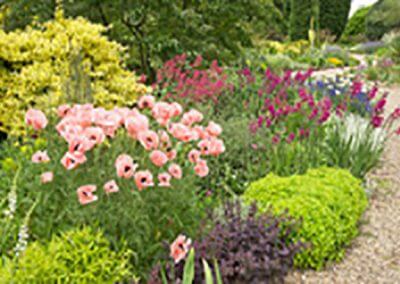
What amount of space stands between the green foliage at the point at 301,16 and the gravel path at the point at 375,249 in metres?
20.0

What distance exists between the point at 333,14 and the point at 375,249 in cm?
2295

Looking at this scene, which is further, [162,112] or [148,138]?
[162,112]

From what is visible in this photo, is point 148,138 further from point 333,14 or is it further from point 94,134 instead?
point 333,14

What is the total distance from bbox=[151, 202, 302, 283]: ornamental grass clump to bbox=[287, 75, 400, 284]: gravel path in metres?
0.44

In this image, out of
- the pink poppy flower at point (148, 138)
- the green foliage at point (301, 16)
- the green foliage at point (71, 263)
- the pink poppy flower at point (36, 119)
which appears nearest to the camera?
the green foliage at point (71, 263)

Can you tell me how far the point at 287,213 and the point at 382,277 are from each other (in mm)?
852

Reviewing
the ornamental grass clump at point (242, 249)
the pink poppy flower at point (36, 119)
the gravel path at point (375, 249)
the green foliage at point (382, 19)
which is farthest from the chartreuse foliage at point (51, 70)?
the green foliage at point (382, 19)

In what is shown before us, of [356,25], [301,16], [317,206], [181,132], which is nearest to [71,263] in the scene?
[181,132]

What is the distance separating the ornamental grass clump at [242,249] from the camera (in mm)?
2973

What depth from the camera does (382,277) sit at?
3861mm

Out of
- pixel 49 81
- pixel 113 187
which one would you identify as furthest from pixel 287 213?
pixel 49 81

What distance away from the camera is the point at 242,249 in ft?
10.6

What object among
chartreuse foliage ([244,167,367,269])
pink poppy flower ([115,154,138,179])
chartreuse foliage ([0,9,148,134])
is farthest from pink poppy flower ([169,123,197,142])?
chartreuse foliage ([0,9,148,134])

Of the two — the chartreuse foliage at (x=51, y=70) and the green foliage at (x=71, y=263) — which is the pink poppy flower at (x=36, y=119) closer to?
the green foliage at (x=71, y=263)
